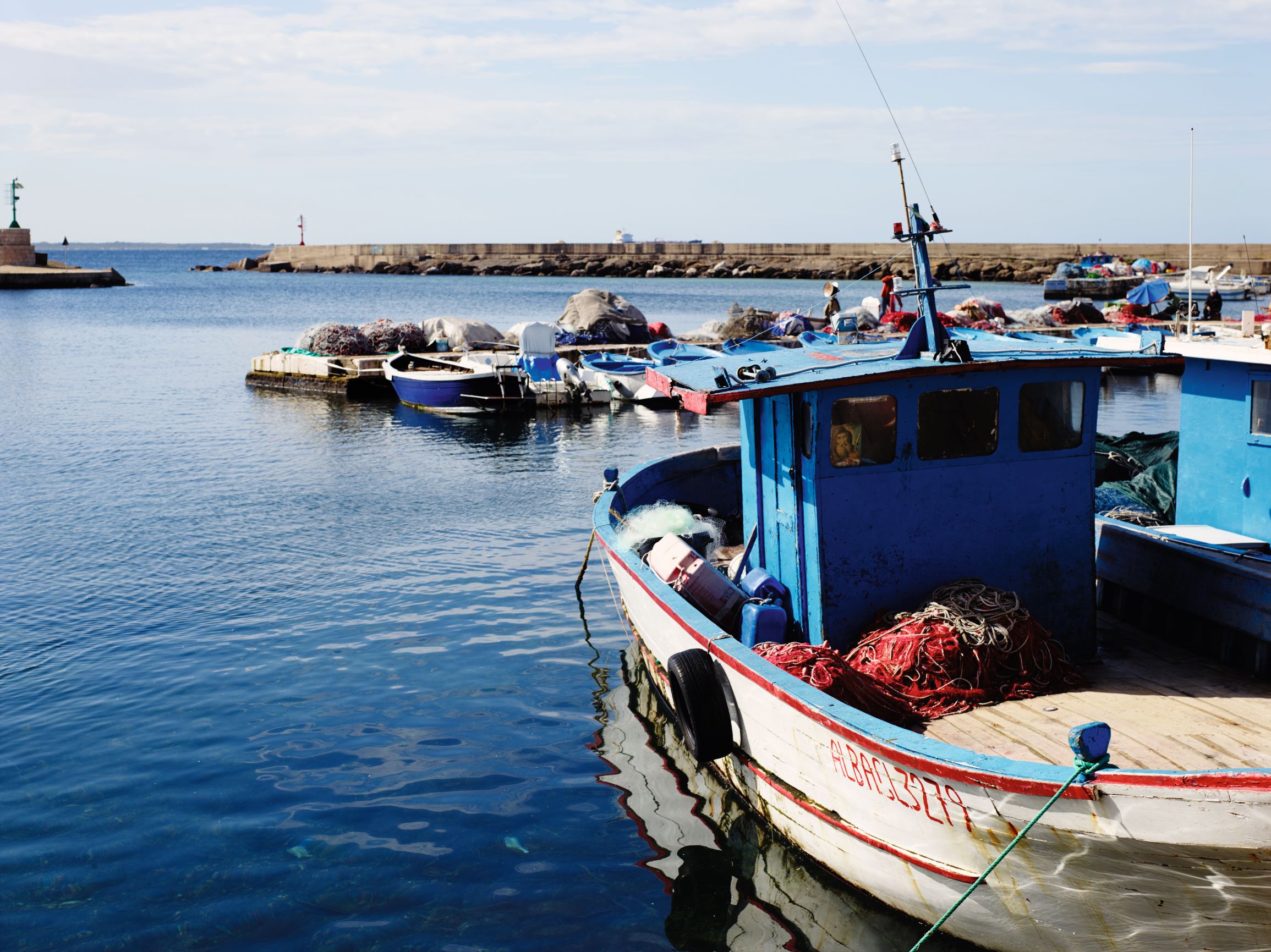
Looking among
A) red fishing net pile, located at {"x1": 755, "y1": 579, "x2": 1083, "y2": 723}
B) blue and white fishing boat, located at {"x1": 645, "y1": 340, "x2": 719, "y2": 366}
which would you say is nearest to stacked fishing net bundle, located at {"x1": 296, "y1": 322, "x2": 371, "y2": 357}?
blue and white fishing boat, located at {"x1": 645, "y1": 340, "x2": 719, "y2": 366}

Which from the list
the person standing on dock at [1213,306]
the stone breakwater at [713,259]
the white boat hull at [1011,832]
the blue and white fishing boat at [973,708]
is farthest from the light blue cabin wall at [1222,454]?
the stone breakwater at [713,259]

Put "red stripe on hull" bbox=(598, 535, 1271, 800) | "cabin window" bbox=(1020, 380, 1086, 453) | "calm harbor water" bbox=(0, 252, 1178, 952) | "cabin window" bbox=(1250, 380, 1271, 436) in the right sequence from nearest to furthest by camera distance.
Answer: "red stripe on hull" bbox=(598, 535, 1271, 800) → "calm harbor water" bbox=(0, 252, 1178, 952) → "cabin window" bbox=(1020, 380, 1086, 453) → "cabin window" bbox=(1250, 380, 1271, 436)

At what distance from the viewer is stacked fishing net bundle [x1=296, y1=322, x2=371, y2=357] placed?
39.6 m

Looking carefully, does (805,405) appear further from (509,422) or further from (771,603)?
(509,422)

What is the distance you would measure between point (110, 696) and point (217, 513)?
827 cm

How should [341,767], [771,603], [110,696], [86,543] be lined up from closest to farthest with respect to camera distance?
[771,603] < [341,767] < [110,696] < [86,543]

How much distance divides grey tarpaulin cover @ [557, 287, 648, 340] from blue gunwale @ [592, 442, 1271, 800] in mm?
34283

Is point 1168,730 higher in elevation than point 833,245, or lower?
lower

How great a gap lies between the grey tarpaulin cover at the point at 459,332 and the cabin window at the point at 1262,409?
32.9 meters

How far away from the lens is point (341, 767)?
30.7ft

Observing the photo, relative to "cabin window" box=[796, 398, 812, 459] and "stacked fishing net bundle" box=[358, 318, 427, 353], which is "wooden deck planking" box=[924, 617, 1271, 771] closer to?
"cabin window" box=[796, 398, 812, 459]

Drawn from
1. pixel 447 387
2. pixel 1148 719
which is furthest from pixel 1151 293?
pixel 1148 719

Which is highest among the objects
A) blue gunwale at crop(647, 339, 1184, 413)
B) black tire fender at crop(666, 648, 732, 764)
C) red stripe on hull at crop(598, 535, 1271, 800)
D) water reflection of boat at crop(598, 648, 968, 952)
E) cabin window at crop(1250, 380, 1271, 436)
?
blue gunwale at crop(647, 339, 1184, 413)

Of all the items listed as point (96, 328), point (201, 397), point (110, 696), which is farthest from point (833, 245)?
point (110, 696)
